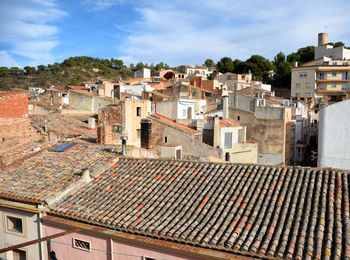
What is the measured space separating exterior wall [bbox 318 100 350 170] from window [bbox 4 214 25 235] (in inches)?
706

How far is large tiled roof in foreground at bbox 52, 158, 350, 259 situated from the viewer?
743cm

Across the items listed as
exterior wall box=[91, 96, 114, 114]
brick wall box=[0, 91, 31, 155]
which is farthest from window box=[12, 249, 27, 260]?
exterior wall box=[91, 96, 114, 114]

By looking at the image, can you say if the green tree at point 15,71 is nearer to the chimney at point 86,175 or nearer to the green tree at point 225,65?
the green tree at point 225,65

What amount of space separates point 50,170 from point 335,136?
1713 centimetres

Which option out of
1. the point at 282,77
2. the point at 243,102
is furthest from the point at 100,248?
the point at 282,77

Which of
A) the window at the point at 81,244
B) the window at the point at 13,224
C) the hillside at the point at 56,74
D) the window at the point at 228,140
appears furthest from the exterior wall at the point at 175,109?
the hillside at the point at 56,74

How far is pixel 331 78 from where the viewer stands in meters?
48.8

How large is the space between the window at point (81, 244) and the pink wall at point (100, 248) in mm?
99

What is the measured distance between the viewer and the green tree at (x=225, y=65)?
73562 mm

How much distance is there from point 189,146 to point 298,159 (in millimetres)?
16182

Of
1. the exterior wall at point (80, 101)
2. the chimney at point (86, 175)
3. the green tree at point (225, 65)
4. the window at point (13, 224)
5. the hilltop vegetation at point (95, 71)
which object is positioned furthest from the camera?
the green tree at point (225, 65)

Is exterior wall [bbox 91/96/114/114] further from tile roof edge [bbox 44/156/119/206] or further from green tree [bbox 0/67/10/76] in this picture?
green tree [bbox 0/67/10/76]

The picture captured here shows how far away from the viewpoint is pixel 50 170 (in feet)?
41.5

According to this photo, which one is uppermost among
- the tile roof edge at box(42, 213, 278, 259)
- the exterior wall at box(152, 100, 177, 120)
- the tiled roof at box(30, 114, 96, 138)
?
the exterior wall at box(152, 100, 177, 120)
